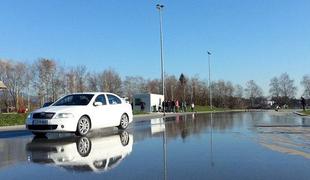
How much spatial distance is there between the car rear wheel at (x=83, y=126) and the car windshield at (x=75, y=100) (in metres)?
0.75

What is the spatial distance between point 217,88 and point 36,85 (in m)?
47.7

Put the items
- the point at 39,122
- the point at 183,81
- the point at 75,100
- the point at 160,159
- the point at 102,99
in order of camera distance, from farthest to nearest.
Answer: the point at 183,81, the point at 102,99, the point at 75,100, the point at 39,122, the point at 160,159

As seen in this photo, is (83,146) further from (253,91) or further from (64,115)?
(253,91)

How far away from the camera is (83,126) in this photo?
1480 cm

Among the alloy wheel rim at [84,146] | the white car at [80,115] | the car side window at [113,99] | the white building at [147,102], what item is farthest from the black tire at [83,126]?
the white building at [147,102]

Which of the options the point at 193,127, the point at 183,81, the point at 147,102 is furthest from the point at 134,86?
the point at 193,127

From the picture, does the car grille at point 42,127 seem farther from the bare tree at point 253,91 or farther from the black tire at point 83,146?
the bare tree at point 253,91

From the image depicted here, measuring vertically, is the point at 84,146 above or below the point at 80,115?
below

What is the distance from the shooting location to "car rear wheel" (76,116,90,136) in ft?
47.7

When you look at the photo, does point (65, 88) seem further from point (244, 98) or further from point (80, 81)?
point (244, 98)

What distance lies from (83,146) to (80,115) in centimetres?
296

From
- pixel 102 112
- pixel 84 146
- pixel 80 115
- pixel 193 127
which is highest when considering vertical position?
pixel 102 112

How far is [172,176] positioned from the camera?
7207 mm

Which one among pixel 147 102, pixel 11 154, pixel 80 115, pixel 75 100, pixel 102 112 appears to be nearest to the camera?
pixel 11 154
